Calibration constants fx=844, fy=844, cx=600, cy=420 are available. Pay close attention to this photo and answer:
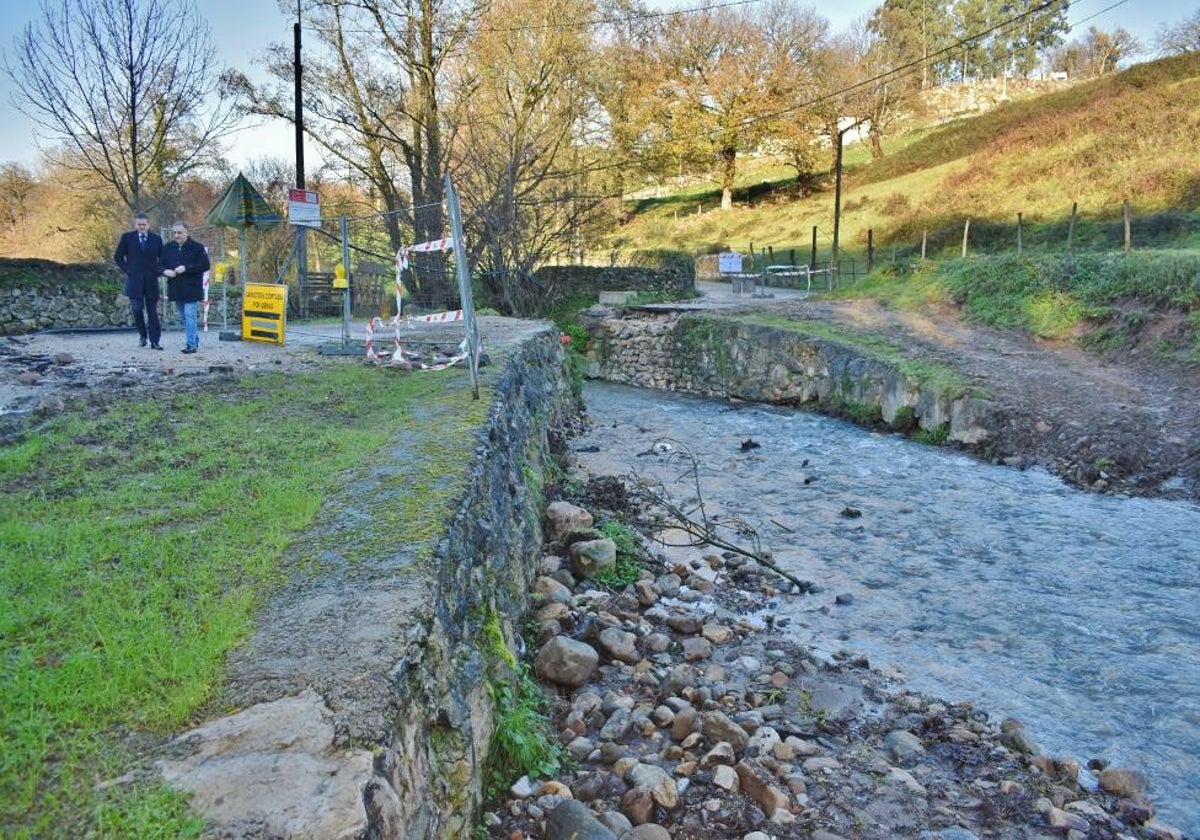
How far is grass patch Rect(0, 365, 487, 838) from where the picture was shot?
87.1 inches

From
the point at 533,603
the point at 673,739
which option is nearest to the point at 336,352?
the point at 533,603

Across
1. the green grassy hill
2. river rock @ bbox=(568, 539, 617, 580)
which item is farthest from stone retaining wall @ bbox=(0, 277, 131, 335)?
the green grassy hill

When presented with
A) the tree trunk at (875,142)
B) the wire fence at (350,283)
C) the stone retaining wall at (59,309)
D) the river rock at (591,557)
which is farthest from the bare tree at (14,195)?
the tree trunk at (875,142)

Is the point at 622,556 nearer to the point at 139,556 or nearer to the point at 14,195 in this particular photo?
the point at 139,556

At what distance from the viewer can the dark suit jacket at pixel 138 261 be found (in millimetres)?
11148

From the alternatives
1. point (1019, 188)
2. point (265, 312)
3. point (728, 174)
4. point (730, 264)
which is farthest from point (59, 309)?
point (728, 174)

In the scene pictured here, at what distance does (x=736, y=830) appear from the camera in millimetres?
3514

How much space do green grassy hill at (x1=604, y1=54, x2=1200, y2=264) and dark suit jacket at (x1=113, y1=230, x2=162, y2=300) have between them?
16907 mm

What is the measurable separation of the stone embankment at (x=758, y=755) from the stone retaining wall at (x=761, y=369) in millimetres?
8074

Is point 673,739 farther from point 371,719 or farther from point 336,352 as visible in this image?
point 336,352

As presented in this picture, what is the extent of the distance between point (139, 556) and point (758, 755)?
3.01 m

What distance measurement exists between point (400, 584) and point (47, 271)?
14.9 metres

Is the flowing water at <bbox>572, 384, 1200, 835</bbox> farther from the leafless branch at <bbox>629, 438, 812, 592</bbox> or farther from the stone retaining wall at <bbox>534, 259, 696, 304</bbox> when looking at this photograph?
the stone retaining wall at <bbox>534, 259, 696, 304</bbox>

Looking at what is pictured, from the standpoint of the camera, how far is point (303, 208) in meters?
13.3
